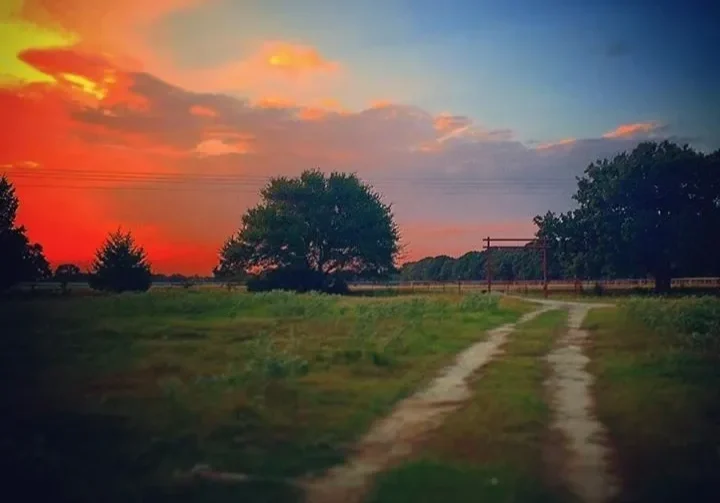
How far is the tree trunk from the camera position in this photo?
25.1m

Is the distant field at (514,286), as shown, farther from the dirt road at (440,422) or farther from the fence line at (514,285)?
the dirt road at (440,422)

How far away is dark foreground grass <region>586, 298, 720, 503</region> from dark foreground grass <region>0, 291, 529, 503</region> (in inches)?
122

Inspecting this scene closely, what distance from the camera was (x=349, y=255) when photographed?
46.6 meters

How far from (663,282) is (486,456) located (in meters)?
19.8

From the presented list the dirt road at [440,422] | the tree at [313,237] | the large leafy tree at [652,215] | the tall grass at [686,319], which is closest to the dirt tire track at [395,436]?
the dirt road at [440,422]

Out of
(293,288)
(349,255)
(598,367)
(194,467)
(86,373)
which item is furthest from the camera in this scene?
(349,255)

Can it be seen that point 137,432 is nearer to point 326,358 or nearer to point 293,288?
point 326,358

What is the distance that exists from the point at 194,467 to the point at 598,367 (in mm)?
9285

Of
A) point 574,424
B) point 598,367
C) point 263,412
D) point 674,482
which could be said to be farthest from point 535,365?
point 674,482

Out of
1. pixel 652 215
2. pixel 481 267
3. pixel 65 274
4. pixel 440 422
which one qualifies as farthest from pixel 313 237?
pixel 440 422

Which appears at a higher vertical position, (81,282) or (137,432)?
(81,282)

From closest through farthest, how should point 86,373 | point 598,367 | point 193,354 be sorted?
point 86,373
point 598,367
point 193,354

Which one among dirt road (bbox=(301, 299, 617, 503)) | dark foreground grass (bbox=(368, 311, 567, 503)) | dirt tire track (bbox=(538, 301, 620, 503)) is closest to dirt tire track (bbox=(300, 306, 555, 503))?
dirt road (bbox=(301, 299, 617, 503))

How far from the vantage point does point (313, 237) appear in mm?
44812
